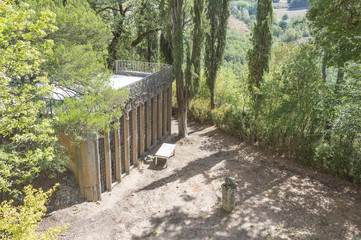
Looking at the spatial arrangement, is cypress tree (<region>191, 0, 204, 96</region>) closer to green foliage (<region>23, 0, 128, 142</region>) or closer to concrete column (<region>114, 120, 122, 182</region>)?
concrete column (<region>114, 120, 122, 182</region>)

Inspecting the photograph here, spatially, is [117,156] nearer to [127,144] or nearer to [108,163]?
[108,163]

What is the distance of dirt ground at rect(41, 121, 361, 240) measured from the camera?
30.3ft

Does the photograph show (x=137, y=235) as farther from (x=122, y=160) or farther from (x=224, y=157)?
(x=224, y=157)

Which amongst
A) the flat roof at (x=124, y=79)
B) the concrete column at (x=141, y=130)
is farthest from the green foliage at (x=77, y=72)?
the flat roof at (x=124, y=79)

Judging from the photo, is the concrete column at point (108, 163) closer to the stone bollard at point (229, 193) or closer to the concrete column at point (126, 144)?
the concrete column at point (126, 144)

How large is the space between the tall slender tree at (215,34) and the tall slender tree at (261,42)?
2.42 metres

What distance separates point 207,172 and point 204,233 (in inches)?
176

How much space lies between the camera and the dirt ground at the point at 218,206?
30.3ft

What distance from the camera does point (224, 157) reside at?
49.6 feet

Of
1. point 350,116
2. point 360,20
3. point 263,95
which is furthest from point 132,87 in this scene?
point 360,20

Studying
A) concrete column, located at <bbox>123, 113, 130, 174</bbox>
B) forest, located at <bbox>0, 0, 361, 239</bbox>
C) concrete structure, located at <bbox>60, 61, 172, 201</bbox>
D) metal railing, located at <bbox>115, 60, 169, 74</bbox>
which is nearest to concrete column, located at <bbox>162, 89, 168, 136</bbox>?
concrete structure, located at <bbox>60, 61, 172, 201</bbox>

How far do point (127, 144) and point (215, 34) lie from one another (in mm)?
10159

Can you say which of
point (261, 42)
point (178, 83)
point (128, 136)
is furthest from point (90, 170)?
point (261, 42)

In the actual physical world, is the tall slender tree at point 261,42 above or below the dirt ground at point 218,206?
above
